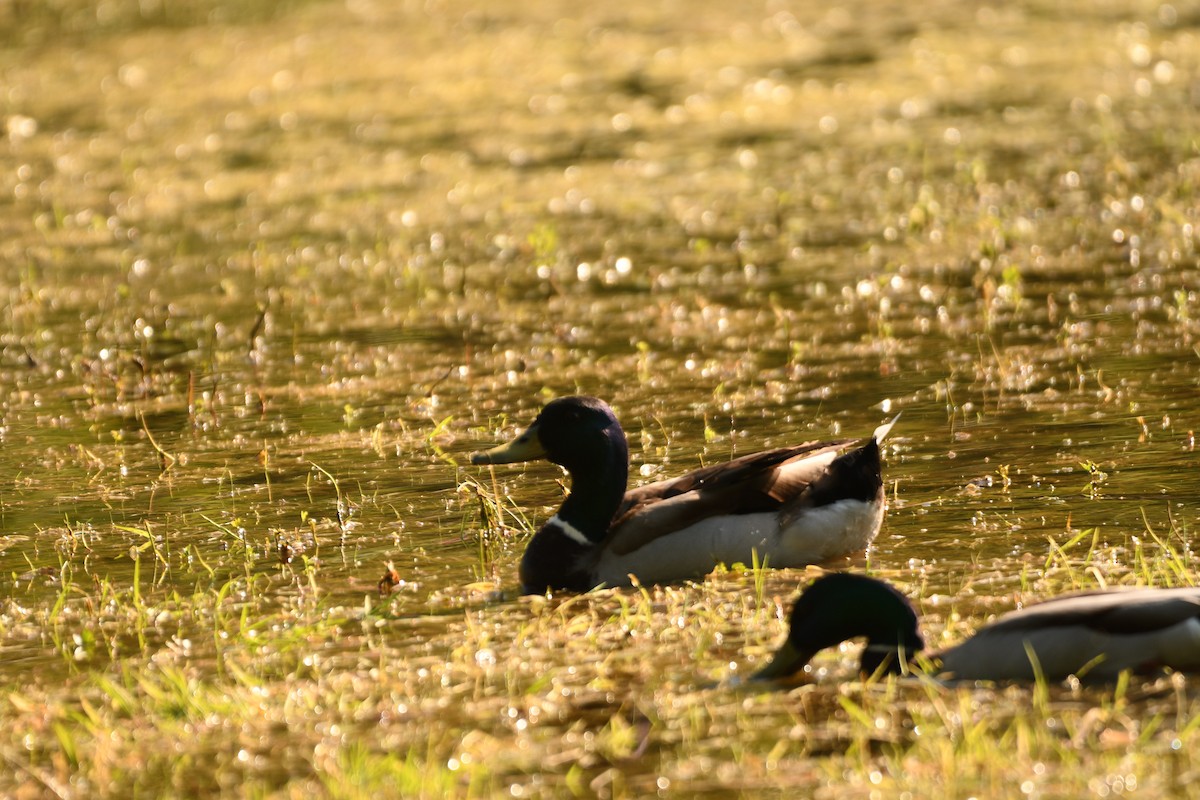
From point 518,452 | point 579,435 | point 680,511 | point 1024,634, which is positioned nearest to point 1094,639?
point 1024,634

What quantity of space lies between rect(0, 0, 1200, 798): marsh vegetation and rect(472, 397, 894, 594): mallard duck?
18cm

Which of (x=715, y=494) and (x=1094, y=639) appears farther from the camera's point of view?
(x=715, y=494)

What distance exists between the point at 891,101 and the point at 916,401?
8475mm

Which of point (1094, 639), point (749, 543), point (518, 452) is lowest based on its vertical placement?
point (749, 543)

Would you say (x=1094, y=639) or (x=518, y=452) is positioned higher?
(x=518, y=452)

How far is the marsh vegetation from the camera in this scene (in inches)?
199

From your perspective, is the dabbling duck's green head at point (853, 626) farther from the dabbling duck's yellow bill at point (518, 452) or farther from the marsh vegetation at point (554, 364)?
the dabbling duck's yellow bill at point (518, 452)

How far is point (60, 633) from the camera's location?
6238mm

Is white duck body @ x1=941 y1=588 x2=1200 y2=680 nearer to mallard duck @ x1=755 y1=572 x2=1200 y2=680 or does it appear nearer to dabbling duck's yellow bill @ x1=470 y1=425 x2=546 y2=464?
mallard duck @ x1=755 y1=572 x2=1200 y2=680

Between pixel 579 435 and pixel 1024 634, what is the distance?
7.32 ft

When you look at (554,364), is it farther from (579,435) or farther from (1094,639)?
(1094,639)

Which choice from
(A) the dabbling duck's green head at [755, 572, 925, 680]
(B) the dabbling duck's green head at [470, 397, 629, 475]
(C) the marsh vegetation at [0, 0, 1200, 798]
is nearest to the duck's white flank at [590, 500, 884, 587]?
(C) the marsh vegetation at [0, 0, 1200, 798]

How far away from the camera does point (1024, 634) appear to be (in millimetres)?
5090

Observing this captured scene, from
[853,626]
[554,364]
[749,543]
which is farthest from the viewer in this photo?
[554,364]
